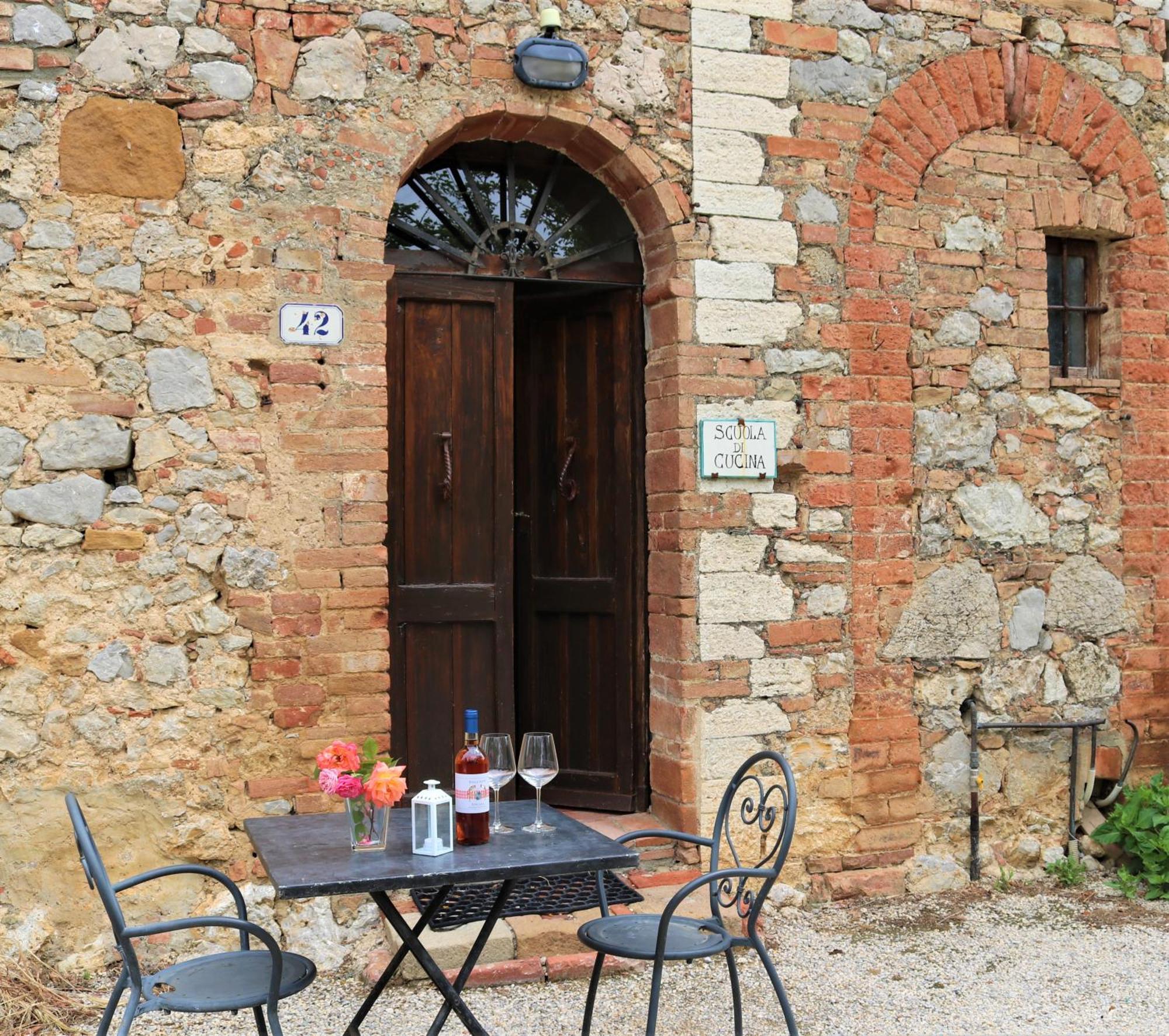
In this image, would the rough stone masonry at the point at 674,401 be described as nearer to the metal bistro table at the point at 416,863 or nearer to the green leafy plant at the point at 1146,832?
the green leafy plant at the point at 1146,832

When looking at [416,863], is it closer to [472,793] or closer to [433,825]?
[433,825]

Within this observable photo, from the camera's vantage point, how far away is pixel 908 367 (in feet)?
17.4

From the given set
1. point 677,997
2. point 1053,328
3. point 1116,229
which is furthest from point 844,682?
point 1116,229

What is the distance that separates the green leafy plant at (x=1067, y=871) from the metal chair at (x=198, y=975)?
3.66 meters

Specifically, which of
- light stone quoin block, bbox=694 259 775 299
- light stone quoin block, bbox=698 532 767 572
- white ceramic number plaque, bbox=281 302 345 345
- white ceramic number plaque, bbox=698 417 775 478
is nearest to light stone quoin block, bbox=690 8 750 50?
light stone quoin block, bbox=694 259 775 299

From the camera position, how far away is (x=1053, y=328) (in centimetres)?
577

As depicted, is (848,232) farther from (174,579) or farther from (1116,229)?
(174,579)

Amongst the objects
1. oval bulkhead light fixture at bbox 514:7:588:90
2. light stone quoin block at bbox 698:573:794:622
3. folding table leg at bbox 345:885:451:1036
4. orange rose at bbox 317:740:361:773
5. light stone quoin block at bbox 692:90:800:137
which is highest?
oval bulkhead light fixture at bbox 514:7:588:90

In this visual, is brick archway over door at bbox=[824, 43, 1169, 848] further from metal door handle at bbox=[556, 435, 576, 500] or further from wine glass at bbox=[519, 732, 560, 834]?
wine glass at bbox=[519, 732, 560, 834]

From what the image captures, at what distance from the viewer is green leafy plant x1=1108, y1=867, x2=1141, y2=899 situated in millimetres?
5262

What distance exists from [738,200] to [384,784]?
3077mm

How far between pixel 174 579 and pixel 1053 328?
4029mm

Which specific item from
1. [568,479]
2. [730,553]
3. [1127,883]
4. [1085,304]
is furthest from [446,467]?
[1127,883]

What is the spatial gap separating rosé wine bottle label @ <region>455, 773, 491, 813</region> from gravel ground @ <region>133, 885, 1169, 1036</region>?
1.17m
